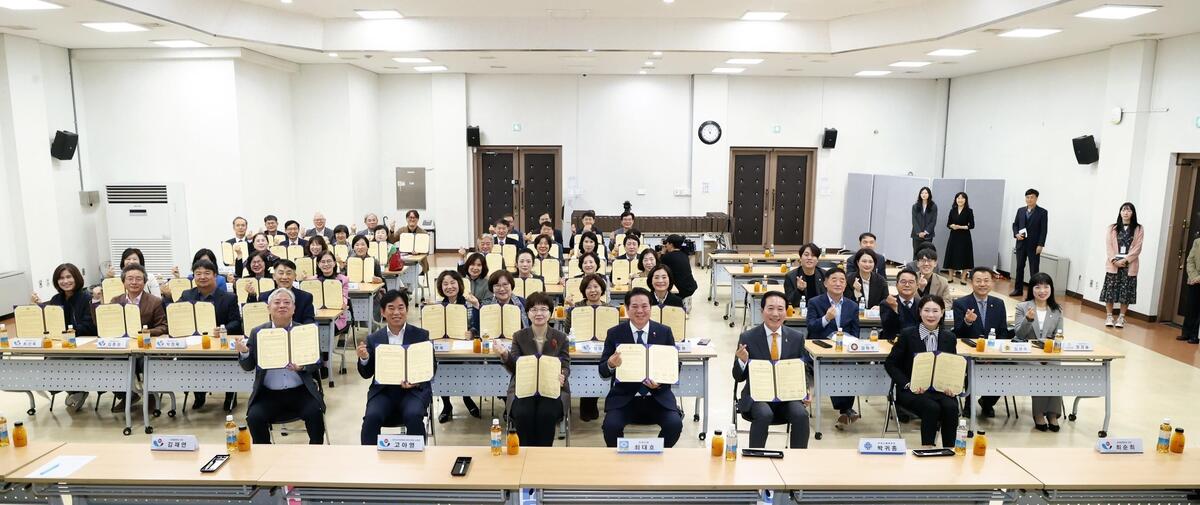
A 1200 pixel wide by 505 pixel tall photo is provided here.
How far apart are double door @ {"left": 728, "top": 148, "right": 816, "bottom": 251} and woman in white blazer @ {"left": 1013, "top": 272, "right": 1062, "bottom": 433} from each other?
9.52m

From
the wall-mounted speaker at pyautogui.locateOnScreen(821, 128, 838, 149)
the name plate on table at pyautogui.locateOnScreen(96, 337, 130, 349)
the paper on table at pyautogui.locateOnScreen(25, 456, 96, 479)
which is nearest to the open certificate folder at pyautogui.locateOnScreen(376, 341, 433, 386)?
the paper on table at pyautogui.locateOnScreen(25, 456, 96, 479)

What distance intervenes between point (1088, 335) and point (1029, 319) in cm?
388

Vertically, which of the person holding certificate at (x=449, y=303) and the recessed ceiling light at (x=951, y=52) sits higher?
the recessed ceiling light at (x=951, y=52)

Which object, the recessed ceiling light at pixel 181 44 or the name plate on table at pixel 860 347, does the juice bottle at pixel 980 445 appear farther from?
the recessed ceiling light at pixel 181 44

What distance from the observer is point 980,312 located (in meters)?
6.07

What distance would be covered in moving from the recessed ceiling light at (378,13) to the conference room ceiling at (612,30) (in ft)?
0.38

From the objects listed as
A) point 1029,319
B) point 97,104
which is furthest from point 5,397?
point 1029,319

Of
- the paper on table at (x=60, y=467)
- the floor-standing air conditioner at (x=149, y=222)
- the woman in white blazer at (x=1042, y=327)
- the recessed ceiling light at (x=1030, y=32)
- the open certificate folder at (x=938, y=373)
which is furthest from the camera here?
the floor-standing air conditioner at (x=149, y=222)

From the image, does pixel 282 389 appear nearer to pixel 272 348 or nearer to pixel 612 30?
pixel 272 348

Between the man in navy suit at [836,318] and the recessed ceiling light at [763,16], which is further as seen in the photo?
the recessed ceiling light at [763,16]

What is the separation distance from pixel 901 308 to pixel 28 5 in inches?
355

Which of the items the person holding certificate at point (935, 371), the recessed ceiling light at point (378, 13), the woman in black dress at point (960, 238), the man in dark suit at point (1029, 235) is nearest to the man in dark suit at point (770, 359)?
the person holding certificate at point (935, 371)

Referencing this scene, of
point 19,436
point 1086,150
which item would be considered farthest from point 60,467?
point 1086,150

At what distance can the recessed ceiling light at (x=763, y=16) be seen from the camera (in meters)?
10.3
